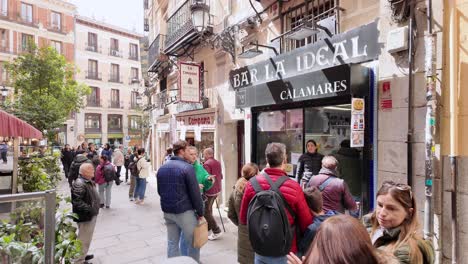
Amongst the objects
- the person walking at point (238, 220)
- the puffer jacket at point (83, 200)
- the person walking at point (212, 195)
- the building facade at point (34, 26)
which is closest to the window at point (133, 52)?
the building facade at point (34, 26)

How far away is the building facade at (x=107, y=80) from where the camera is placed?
120 feet

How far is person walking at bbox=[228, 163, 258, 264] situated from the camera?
3500 mm

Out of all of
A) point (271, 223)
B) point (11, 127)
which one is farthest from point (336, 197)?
point (11, 127)

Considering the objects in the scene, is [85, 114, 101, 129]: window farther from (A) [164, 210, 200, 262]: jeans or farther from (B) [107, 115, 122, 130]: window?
(A) [164, 210, 200, 262]: jeans

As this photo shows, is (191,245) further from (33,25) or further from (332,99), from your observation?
(33,25)

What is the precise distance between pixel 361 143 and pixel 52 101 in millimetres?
15958

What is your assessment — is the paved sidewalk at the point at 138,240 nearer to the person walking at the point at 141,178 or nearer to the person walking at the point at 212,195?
the person walking at the point at 212,195

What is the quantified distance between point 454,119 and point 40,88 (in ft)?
60.2

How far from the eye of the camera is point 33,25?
99.8 feet

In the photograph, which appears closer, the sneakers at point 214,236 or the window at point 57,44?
the sneakers at point 214,236

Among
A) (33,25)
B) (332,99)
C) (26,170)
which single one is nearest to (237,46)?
(332,99)

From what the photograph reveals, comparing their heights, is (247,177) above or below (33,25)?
below

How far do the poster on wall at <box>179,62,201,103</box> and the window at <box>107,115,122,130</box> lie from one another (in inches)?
1309

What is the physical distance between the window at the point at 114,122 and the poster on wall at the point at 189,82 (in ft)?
109
